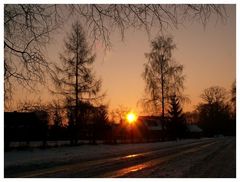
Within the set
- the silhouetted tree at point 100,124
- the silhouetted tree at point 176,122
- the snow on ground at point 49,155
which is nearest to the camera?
the snow on ground at point 49,155

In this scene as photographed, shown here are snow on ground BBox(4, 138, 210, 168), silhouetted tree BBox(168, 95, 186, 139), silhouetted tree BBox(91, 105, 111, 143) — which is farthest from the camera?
silhouetted tree BBox(168, 95, 186, 139)

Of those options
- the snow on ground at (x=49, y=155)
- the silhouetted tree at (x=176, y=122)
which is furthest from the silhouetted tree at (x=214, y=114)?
the snow on ground at (x=49, y=155)

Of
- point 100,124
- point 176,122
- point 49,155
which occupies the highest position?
point 100,124

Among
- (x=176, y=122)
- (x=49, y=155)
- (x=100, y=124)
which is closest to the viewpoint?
(x=49, y=155)

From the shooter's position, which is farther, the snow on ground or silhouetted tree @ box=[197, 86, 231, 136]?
silhouetted tree @ box=[197, 86, 231, 136]

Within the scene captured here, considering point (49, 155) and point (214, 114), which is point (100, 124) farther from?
point (214, 114)

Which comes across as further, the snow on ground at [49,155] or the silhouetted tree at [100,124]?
the silhouetted tree at [100,124]

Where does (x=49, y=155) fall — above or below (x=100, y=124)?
below

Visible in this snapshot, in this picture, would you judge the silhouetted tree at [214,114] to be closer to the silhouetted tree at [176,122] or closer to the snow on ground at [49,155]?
the silhouetted tree at [176,122]

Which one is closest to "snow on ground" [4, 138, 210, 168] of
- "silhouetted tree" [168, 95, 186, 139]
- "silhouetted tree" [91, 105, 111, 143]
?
"silhouetted tree" [91, 105, 111, 143]

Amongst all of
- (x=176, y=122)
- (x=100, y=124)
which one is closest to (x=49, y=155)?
(x=100, y=124)

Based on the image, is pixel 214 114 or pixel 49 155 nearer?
pixel 49 155

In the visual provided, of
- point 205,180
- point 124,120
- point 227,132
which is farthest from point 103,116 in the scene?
point 227,132

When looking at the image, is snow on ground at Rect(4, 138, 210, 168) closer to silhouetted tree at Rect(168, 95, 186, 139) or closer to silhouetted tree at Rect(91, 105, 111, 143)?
silhouetted tree at Rect(91, 105, 111, 143)
